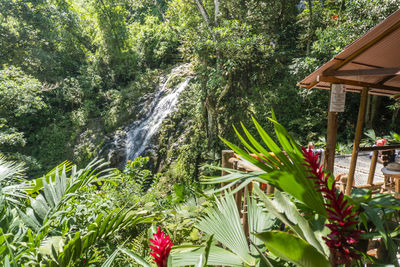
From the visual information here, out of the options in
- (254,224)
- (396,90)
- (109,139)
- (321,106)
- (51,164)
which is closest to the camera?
(254,224)

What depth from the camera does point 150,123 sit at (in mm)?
9812

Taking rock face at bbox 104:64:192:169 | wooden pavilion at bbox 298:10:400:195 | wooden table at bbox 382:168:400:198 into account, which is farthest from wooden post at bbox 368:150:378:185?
rock face at bbox 104:64:192:169

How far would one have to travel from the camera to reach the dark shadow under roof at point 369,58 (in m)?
1.63

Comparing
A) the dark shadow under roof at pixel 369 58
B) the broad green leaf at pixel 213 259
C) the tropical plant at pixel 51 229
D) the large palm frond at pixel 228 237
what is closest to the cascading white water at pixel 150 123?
the tropical plant at pixel 51 229

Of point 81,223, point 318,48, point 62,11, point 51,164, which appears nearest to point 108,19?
point 62,11

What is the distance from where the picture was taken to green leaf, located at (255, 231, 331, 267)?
0.67m

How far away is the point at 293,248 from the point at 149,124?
9483 millimetres

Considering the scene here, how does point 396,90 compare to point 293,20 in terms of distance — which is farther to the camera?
point 293,20

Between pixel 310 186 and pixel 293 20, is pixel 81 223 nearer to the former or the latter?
pixel 310 186

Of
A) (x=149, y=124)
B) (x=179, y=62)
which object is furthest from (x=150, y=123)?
(x=179, y=62)

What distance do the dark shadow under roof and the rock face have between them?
7.27 m

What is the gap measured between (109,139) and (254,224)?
10244 mm

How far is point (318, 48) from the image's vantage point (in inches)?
240

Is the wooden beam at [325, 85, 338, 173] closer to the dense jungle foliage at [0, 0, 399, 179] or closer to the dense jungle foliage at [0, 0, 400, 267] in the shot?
the dense jungle foliage at [0, 0, 400, 267]
